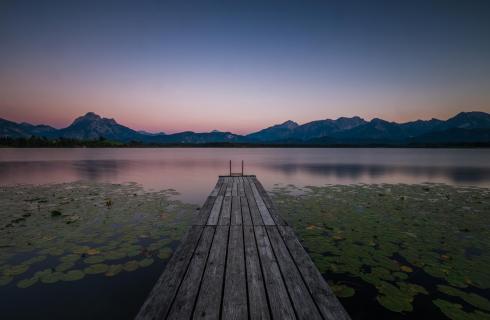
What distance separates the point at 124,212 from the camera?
13.1 m

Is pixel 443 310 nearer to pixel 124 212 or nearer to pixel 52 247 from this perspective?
pixel 52 247

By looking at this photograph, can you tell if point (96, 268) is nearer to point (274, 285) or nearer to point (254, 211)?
point (274, 285)

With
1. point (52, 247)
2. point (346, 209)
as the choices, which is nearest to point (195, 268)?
point (52, 247)

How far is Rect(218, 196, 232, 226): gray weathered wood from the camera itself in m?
8.71

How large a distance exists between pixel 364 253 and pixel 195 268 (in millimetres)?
6158

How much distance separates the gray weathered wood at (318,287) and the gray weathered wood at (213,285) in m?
1.77

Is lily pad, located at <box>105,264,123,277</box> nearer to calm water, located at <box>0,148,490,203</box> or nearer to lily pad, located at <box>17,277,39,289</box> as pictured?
lily pad, located at <box>17,277,39,289</box>

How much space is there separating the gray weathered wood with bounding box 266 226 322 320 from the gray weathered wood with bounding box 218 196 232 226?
8.08ft

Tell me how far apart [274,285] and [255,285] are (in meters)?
0.38

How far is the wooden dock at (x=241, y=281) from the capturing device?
3.86 meters

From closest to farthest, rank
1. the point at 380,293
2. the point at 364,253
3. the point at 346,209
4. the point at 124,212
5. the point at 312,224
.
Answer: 1. the point at 380,293
2. the point at 364,253
3. the point at 312,224
4. the point at 124,212
5. the point at 346,209

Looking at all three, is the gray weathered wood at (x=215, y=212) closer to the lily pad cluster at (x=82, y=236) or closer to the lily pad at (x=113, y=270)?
the lily pad cluster at (x=82, y=236)

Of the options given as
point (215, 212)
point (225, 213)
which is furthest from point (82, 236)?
point (225, 213)

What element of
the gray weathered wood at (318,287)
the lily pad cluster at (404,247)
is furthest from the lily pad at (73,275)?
the lily pad cluster at (404,247)
